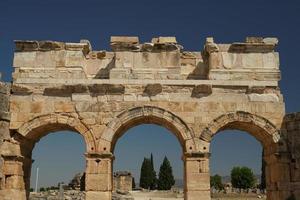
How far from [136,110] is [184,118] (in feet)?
4.52

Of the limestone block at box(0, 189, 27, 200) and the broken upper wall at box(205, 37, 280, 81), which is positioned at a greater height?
the broken upper wall at box(205, 37, 280, 81)

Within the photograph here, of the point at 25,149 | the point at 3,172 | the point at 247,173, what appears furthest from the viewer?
the point at 247,173

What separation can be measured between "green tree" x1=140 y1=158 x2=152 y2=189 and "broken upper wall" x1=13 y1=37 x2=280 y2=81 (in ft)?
123

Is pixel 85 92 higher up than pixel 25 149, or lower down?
higher up

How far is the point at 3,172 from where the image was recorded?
11.1m

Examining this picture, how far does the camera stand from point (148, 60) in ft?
39.2

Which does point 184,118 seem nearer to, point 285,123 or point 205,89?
point 205,89

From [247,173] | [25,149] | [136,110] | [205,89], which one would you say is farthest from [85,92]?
[247,173]

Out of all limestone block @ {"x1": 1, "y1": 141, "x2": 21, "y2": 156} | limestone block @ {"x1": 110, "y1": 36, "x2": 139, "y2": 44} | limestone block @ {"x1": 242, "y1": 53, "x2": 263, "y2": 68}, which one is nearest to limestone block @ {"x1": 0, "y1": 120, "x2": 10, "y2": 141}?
limestone block @ {"x1": 1, "y1": 141, "x2": 21, "y2": 156}

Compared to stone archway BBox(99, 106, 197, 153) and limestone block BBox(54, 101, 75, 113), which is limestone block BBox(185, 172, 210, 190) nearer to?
stone archway BBox(99, 106, 197, 153)

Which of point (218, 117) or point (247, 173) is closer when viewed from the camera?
point (218, 117)

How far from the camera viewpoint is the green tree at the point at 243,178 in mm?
55812

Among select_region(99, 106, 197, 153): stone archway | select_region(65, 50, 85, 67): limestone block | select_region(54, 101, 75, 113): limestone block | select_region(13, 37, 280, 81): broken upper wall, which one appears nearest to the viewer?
select_region(99, 106, 197, 153): stone archway

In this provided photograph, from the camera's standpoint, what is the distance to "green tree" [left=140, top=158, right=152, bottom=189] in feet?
158
